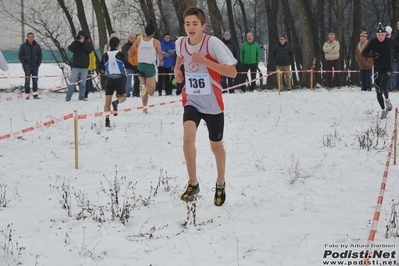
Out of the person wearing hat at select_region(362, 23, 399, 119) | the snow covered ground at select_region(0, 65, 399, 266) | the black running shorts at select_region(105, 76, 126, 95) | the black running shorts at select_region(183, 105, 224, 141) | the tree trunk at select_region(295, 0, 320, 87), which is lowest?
the snow covered ground at select_region(0, 65, 399, 266)

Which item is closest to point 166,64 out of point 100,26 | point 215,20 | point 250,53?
point 250,53

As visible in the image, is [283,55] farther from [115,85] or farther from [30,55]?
[115,85]

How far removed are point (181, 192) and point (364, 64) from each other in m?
13.2

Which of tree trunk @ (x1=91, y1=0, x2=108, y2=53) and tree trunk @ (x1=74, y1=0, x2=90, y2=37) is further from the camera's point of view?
tree trunk @ (x1=74, y1=0, x2=90, y2=37)

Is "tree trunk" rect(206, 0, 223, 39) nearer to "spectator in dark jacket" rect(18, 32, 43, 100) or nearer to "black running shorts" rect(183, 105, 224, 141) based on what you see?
"spectator in dark jacket" rect(18, 32, 43, 100)

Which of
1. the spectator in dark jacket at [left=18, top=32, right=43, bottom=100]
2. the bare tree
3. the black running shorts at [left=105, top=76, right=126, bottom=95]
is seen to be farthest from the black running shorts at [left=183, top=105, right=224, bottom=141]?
the bare tree

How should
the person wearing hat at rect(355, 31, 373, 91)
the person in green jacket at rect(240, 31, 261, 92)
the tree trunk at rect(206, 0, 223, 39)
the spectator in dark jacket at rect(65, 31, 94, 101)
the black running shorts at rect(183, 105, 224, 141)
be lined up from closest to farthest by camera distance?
the black running shorts at rect(183, 105, 224, 141)
the spectator in dark jacket at rect(65, 31, 94, 101)
the person wearing hat at rect(355, 31, 373, 91)
the person in green jacket at rect(240, 31, 261, 92)
the tree trunk at rect(206, 0, 223, 39)

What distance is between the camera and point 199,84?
5746mm

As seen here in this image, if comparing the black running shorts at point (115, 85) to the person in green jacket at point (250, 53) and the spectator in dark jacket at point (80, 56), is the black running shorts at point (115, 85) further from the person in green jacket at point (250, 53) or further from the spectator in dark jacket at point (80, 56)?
the person in green jacket at point (250, 53)

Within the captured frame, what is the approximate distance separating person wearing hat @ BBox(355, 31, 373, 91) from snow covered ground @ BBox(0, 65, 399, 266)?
6538mm

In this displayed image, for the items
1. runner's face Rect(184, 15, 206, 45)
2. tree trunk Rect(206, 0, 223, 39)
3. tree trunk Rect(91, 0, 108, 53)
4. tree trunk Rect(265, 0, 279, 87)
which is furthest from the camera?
tree trunk Rect(265, 0, 279, 87)

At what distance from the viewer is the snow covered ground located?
462 centimetres

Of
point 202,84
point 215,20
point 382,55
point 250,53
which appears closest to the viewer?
point 202,84

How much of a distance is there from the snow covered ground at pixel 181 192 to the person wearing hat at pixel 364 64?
654 centimetres
